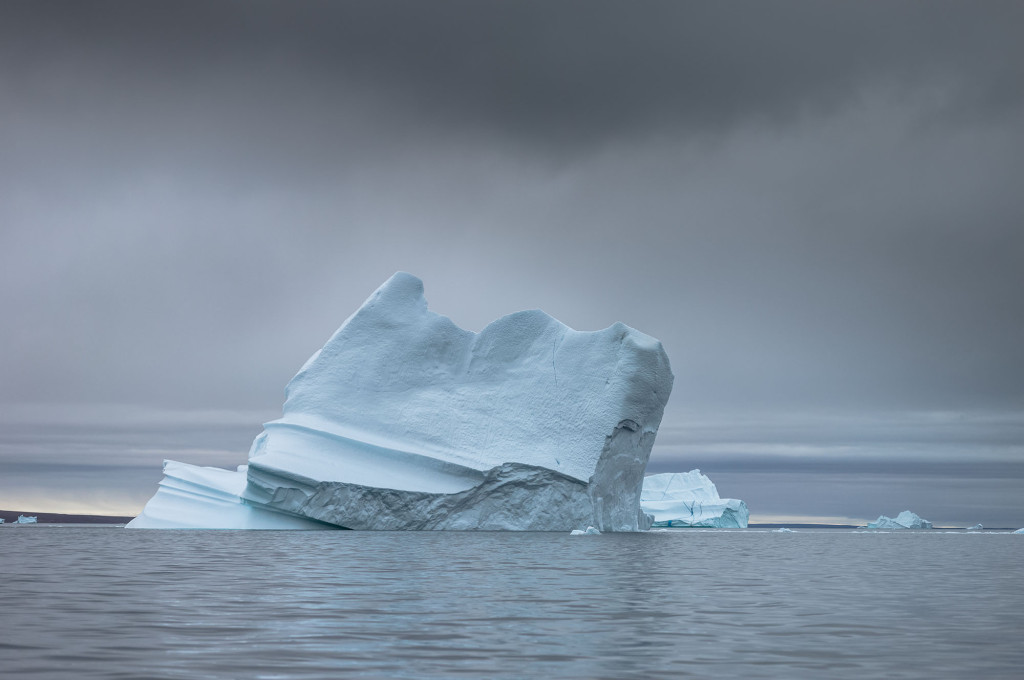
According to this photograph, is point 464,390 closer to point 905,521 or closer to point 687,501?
point 687,501

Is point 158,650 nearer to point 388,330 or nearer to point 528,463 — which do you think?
point 528,463

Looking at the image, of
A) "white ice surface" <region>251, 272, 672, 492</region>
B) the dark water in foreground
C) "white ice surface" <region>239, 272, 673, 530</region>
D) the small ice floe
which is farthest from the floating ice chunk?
the dark water in foreground

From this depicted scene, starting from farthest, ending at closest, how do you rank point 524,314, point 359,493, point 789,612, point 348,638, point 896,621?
point 524,314 → point 359,493 → point 789,612 → point 896,621 → point 348,638

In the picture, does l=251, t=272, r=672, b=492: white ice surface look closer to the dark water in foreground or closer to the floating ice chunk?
the floating ice chunk

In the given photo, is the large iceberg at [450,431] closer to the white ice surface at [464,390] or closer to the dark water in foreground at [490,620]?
the white ice surface at [464,390]

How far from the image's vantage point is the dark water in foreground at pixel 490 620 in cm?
528

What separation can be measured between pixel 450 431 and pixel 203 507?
6.58 m

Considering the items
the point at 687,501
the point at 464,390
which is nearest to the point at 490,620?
the point at 464,390

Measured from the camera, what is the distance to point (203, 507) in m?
24.7

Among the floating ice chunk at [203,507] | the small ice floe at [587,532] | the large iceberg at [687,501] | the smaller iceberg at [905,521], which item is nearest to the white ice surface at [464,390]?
the small ice floe at [587,532]

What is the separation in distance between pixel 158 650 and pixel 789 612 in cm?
491

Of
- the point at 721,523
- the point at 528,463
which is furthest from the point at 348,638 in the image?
the point at 721,523

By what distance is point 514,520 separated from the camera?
26078mm

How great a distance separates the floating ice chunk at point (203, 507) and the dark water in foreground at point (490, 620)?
10.5 m
